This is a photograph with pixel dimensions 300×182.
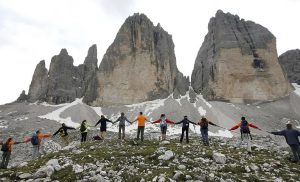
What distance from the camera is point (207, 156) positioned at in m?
18.9

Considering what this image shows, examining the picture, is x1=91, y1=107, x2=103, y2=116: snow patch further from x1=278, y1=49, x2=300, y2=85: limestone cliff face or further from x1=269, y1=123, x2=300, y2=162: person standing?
x1=269, y1=123, x2=300, y2=162: person standing

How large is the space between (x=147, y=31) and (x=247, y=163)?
94883 millimetres

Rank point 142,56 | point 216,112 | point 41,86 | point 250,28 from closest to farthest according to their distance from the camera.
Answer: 1. point 216,112
2. point 142,56
3. point 250,28
4. point 41,86

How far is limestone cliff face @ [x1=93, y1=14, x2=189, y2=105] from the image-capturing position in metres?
99.1

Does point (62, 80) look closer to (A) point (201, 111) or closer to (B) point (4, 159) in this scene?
(A) point (201, 111)

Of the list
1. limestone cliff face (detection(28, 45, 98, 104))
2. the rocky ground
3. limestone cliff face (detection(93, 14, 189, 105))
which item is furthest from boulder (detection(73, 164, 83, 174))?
limestone cliff face (detection(28, 45, 98, 104))

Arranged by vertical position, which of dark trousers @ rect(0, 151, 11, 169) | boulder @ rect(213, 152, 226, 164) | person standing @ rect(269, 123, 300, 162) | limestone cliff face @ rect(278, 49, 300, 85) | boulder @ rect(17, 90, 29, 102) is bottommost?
dark trousers @ rect(0, 151, 11, 169)

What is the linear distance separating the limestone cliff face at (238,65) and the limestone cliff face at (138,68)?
28.6ft

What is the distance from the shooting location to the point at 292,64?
125875 millimetres

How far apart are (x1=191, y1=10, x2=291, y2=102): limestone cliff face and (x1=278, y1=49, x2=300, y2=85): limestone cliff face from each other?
68.5 ft

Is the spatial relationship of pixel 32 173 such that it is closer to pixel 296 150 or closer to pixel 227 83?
pixel 296 150

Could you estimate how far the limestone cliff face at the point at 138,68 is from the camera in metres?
99.1

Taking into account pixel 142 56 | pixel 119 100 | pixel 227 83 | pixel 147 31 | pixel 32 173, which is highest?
pixel 147 31

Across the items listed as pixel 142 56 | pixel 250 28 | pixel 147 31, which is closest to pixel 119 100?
pixel 142 56
